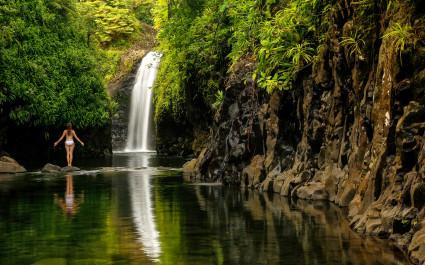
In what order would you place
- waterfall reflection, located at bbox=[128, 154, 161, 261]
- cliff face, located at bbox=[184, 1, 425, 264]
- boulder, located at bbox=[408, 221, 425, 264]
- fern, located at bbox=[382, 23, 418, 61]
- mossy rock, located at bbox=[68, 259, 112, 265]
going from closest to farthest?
boulder, located at bbox=[408, 221, 425, 264] < mossy rock, located at bbox=[68, 259, 112, 265] < waterfall reflection, located at bbox=[128, 154, 161, 261] < cliff face, located at bbox=[184, 1, 425, 264] < fern, located at bbox=[382, 23, 418, 61]

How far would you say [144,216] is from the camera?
40.5ft

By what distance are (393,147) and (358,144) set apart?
8.48ft

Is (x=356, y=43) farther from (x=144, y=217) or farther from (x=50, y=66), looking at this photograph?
(x=50, y=66)

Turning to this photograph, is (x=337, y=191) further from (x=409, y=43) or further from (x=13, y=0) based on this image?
(x=13, y=0)

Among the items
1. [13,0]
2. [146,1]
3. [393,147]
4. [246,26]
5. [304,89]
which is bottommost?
[393,147]

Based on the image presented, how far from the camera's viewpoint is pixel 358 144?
41.5 ft

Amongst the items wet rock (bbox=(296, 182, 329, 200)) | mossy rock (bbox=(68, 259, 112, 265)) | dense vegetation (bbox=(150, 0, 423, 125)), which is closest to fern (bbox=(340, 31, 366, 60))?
dense vegetation (bbox=(150, 0, 423, 125))

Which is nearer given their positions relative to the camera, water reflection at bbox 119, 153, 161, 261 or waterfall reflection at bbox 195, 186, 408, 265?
waterfall reflection at bbox 195, 186, 408, 265

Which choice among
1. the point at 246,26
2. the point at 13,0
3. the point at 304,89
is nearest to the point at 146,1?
the point at 13,0

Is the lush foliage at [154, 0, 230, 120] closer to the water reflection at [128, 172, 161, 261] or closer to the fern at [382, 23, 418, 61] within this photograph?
the water reflection at [128, 172, 161, 261]

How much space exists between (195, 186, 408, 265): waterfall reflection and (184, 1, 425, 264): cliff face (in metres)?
0.35

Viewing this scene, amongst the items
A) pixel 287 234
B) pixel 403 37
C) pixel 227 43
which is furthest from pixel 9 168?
pixel 403 37

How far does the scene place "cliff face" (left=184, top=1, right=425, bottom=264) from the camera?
9.34 m

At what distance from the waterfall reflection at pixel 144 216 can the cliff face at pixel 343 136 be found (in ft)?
7.66
